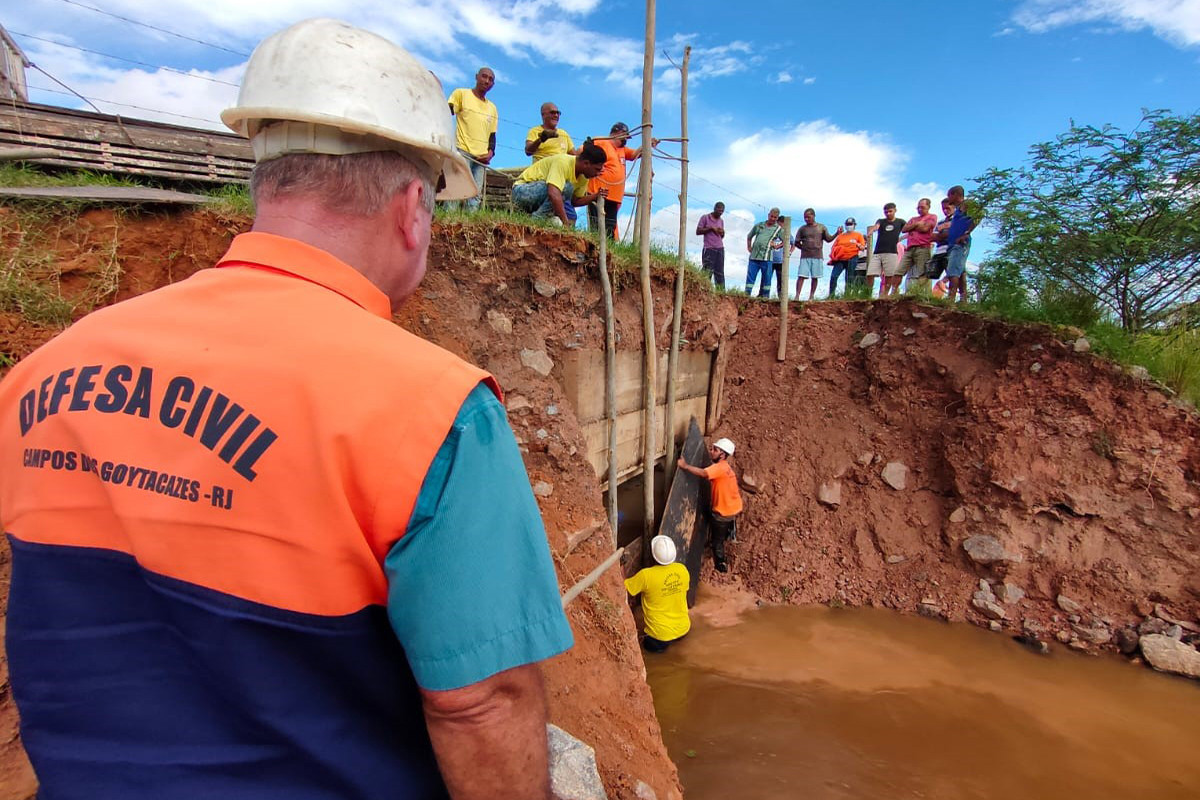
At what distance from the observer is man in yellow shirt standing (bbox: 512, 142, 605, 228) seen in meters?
5.75

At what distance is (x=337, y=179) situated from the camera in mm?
981

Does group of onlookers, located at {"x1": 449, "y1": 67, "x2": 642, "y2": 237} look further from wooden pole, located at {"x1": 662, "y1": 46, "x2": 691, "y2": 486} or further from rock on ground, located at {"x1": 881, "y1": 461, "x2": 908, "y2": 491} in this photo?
rock on ground, located at {"x1": 881, "y1": 461, "x2": 908, "y2": 491}

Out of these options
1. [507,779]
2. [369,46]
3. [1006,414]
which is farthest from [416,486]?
[1006,414]

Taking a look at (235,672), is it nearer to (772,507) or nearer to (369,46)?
(369,46)

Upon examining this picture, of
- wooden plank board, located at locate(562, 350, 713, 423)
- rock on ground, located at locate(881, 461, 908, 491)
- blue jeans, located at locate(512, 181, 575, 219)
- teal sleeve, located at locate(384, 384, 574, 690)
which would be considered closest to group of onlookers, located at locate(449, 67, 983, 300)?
blue jeans, located at locate(512, 181, 575, 219)

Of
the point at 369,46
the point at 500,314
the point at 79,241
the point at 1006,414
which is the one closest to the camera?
the point at 369,46

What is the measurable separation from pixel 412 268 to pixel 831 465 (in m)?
7.93

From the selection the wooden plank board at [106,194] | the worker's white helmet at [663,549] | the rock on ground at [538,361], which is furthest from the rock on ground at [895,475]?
the wooden plank board at [106,194]

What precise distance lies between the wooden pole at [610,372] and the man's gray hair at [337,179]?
4.39 m

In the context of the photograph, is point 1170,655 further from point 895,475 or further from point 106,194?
point 106,194

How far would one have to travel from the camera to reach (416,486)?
0.73 m

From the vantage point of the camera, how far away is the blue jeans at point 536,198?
583 centimetres

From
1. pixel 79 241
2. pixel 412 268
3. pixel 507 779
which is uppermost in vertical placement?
pixel 79 241

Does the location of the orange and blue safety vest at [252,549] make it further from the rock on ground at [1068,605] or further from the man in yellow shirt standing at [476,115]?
the rock on ground at [1068,605]
